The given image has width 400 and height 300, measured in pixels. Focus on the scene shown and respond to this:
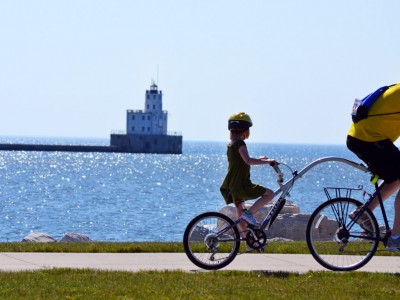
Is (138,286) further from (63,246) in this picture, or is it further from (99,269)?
(63,246)

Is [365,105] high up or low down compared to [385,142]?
up

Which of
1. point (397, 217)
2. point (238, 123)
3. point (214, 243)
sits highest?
point (238, 123)

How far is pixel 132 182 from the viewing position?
107562mm

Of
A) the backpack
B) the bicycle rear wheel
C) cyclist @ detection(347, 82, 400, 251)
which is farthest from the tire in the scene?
the backpack

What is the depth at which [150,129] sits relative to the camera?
18162 centimetres

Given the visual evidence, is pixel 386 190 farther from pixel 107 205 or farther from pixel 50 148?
pixel 50 148

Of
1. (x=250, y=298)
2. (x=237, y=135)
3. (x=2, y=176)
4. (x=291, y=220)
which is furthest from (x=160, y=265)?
(x=2, y=176)

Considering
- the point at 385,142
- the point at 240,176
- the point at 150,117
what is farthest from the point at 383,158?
the point at 150,117

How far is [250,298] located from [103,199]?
67034 millimetres

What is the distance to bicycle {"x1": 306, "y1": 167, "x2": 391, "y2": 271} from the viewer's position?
10.4 meters

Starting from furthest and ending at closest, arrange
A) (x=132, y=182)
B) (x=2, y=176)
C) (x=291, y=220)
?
1. (x=2, y=176)
2. (x=132, y=182)
3. (x=291, y=220)

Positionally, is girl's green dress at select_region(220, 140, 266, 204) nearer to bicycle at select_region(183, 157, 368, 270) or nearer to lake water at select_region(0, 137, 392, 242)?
bicycle at select_region(183, 157, 368, 270)

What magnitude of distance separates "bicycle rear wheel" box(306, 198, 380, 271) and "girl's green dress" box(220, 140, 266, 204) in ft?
2.37

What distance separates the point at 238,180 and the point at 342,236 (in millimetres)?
1256
